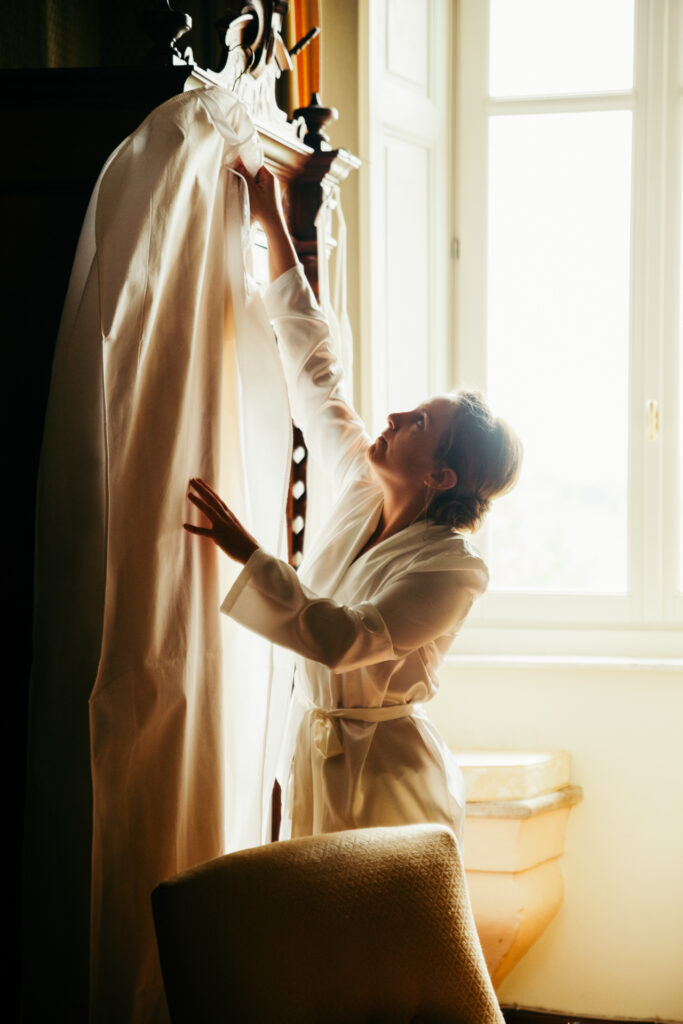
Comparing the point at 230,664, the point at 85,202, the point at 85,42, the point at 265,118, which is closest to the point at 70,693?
the point at 230,664

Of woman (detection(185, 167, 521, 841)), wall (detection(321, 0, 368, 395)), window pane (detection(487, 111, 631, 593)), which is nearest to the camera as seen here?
woman (detection(185, 167, 521, 841))

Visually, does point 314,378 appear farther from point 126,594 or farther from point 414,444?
point 126,594

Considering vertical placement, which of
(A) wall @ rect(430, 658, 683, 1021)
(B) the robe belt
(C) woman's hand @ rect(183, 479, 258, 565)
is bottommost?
(A) wall @ rect(430, 658, 683, 1021)

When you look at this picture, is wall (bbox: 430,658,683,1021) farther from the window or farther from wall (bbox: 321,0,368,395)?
→ wall (bbox: 321,0,368,395)

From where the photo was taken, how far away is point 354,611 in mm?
1467

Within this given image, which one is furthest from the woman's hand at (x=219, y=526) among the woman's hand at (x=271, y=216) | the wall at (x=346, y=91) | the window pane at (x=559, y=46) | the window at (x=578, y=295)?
the window pane at (x=559, y=46)

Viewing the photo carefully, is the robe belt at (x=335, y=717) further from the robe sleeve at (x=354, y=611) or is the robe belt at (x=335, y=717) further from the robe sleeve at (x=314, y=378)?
the robe sleeve at (x=314, y=378)

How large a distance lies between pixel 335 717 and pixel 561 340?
5.30ft

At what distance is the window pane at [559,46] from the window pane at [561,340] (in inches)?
3.3

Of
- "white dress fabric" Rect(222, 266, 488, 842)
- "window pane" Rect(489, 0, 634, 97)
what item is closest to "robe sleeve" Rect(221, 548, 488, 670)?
"white dress fabric" Rect(222, 266, 488, 842)

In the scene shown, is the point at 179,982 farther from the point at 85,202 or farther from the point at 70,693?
the point at 85,202

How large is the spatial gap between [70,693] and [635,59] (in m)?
2.29

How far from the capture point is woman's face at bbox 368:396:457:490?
167 cm

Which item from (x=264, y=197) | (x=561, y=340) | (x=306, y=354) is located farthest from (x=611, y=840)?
(x=264, y=197)
